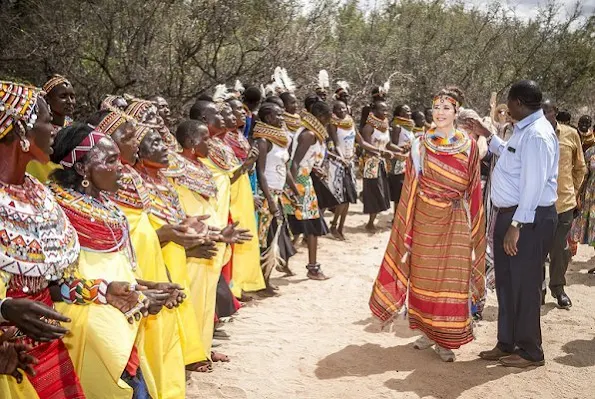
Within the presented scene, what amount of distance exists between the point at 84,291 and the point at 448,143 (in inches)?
124

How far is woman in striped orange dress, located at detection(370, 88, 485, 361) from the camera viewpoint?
5.04m

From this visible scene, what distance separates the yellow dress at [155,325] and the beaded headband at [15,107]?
41.2 inches

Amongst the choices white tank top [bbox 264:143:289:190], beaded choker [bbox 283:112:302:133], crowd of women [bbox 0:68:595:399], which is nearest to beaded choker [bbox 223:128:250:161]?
crowd of women [bbox 0:68:595:399]

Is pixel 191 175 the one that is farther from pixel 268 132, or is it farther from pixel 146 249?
pixel 268 132

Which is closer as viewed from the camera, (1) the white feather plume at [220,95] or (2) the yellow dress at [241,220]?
(2) the yellow dress at [241,220]

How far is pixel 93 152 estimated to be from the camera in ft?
A: 10.1

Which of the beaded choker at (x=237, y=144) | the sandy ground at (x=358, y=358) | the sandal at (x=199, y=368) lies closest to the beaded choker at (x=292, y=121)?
the beaded choker at (x=237, y=144)

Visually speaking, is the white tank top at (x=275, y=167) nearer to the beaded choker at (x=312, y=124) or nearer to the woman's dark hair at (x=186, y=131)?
the beaded choker at (x=312, y=124)

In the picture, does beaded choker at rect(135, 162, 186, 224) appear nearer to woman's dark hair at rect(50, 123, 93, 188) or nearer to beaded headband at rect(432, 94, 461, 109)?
woman's dark hair at rect(50, 123, 93, 188)

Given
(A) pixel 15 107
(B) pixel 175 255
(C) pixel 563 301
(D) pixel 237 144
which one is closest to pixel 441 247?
(B) pixel 175 255

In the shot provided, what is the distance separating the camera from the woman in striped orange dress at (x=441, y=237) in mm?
5043

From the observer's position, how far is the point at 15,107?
2486 mm

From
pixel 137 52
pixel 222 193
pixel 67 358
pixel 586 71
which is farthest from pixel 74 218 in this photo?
pixel 586 71

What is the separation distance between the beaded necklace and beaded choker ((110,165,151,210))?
416 millimetres
